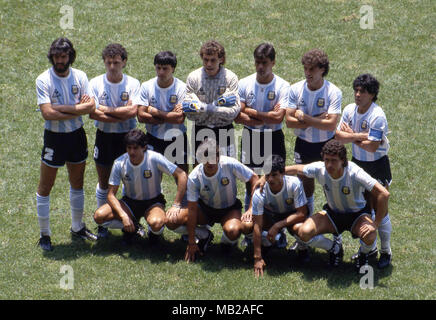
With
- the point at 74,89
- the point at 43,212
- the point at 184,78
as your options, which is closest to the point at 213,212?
the point at 43,212

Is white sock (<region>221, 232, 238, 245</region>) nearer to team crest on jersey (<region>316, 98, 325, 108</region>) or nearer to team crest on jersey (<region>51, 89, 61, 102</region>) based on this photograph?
team crest on jersey (<region>316, 98, 325, 108</region>)

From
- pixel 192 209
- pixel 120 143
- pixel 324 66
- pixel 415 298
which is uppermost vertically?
pixel 324 66

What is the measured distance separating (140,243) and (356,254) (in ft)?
9.30

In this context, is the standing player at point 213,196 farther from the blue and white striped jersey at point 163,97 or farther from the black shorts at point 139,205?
the blue and white striped jersey at point 163,97

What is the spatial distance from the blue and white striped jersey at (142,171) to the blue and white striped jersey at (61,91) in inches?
31.1

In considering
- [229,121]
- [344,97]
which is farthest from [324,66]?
[344,97]

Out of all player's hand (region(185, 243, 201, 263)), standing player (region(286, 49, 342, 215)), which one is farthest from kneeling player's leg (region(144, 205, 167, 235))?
standing player (region(286, 49, 342, 215))

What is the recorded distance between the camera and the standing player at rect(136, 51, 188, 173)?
10008 mm

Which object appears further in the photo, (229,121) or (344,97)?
(344,97)

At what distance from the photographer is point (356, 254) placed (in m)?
9.73

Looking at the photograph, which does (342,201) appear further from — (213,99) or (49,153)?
(49,153)

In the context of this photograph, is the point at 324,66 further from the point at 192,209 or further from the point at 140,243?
the point at 140,243

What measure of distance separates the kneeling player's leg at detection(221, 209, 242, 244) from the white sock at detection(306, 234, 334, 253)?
0.90 meters

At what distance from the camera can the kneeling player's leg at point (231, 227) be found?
9.46 m
